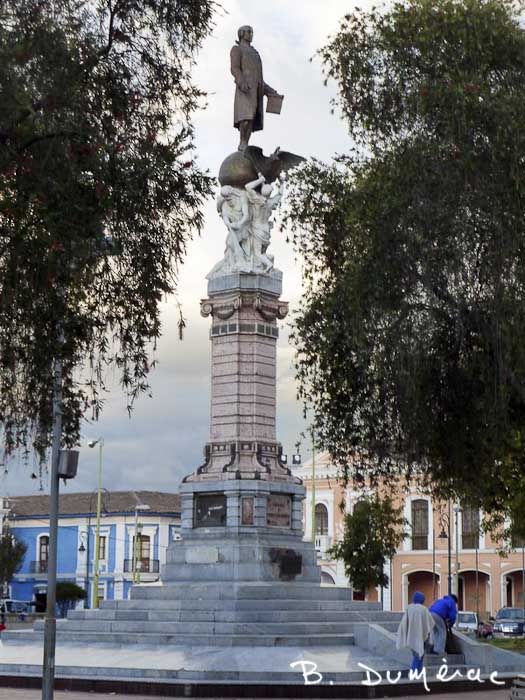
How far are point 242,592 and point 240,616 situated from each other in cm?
124

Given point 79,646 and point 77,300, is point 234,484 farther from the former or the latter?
point 77,300

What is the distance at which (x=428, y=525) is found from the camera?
77.5m

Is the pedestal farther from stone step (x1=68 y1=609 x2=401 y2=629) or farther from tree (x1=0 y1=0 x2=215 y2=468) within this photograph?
tree (x1=0 y1=0 x2=215 y2=468)

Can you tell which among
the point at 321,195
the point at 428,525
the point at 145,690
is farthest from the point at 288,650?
the point at 428,525

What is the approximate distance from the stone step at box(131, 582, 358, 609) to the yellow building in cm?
4327

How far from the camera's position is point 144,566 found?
81.8m

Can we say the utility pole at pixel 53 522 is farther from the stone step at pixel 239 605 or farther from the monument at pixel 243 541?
the stone step at pixel 239 605

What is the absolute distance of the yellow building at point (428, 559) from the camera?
7419 cm

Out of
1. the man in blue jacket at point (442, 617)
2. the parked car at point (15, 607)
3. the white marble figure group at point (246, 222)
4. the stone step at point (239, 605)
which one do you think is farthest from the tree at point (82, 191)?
the parked car at point (15, 607)

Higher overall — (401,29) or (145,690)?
(401,29)

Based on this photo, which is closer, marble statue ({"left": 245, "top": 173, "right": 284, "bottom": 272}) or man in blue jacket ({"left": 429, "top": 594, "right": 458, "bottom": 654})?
man in blue jacket ({"left": 429, "top": 594, "right": 458, "bottom": 654})

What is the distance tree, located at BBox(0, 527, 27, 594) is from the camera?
76.4 meters

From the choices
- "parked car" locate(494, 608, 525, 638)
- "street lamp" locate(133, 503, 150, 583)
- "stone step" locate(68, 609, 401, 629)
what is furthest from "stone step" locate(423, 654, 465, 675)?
"street lamp" locate(133, 503, 150, 583)

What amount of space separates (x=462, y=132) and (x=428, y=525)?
5940cm
